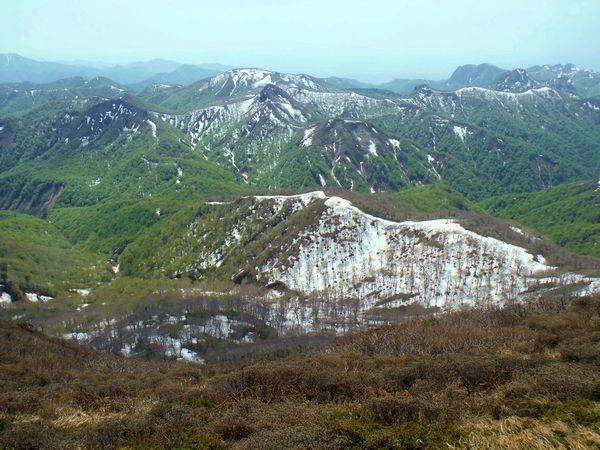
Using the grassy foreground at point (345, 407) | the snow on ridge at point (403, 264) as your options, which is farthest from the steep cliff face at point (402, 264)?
the grassy foreground at point (345, 407)

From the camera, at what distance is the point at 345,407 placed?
71.7ft

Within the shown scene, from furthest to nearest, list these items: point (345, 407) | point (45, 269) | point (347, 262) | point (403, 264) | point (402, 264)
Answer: point (45, 269) < point (347, 262) < point (402, 264) < point (403, 264) < point (345, 407)

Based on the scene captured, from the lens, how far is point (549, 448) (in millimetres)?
15961

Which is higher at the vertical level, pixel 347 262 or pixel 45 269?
pixel 347 262

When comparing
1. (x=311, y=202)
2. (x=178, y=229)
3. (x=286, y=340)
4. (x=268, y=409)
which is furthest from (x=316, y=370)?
(x=178, y=229)

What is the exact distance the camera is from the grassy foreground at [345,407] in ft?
57.1

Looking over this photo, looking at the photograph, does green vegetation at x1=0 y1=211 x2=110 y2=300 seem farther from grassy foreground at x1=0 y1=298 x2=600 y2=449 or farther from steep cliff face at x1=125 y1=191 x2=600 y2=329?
grassy foreground at x1=0 y1=298 x2=600 y2=449

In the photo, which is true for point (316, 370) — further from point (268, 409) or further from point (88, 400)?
point (88, 400)

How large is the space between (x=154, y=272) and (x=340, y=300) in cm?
8054

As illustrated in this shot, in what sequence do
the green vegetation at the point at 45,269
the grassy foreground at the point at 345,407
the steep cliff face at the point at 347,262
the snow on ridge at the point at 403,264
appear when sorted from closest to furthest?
the grassy foreground at the point at 345,407
the snow on ridge at the point at 403,264
the steep cliff face at the point at 347,262
the green vegetation at the point at 45,269

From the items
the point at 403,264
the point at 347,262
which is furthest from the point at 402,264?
the point at 347,262

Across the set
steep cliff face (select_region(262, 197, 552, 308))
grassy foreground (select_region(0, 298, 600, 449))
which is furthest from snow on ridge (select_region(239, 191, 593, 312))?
grassy foreground (select_region(0, 298, 600, 449))

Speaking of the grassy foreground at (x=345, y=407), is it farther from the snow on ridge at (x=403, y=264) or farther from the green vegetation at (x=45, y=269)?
the green vegetation at (x=45, y=269)

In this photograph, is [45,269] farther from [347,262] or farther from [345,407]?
[345,407]
